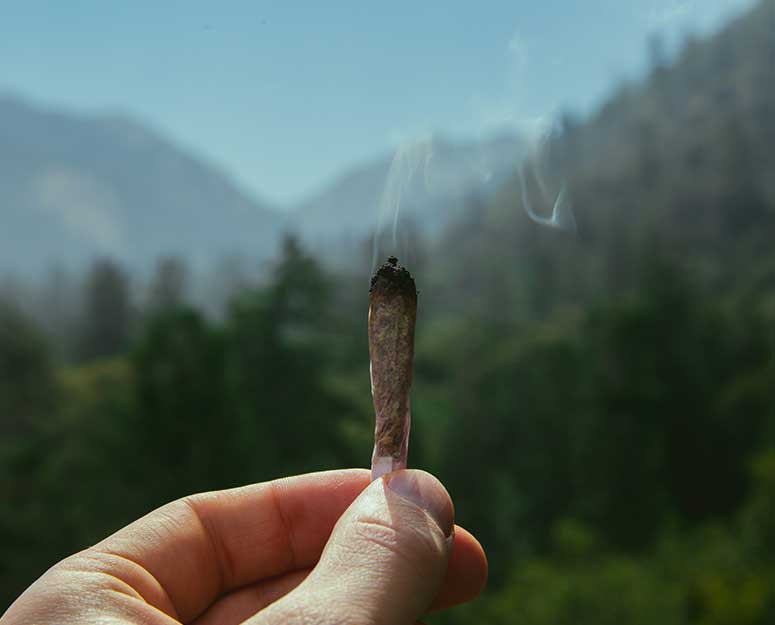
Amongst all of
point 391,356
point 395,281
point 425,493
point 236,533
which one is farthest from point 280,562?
point 395,281

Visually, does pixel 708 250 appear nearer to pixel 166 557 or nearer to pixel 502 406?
pixel 502 406

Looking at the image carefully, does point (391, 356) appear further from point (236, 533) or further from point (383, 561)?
point (236, 533)

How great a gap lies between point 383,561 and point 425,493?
0.33 m

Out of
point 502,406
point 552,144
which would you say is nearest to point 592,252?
point 502,406

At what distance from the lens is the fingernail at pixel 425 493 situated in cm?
250

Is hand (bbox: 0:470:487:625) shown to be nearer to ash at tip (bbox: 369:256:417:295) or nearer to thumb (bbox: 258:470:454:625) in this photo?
thumb (bbox: 258:470:454:625)

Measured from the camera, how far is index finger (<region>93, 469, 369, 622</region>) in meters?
2.82

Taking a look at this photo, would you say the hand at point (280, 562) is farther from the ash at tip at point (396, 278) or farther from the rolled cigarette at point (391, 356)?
the ash at tip at point (396, 278)

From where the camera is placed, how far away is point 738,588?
23.4m

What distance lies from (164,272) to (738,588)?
38094 millimetres

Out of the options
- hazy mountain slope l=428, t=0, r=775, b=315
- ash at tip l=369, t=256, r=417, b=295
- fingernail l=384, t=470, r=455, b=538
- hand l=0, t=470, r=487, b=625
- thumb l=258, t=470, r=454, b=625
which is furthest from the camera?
hazy mountain slope l=428, t=0, r=775, b=315

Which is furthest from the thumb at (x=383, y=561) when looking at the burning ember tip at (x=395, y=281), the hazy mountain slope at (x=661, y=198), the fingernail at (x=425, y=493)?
the hazy mountain slope at (x=661, y=198)

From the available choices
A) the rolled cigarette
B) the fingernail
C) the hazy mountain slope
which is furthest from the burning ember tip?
the hazy mountain slope

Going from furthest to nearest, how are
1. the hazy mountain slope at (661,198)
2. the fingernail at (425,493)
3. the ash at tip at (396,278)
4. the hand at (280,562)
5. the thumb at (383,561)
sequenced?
1. the hazy mountain slope at (661,198)
2. the ash at tip at (396,278)
3. the fingernail at (425,493)
4. the hand at (280,562)
5. the thumb at (383,561)
